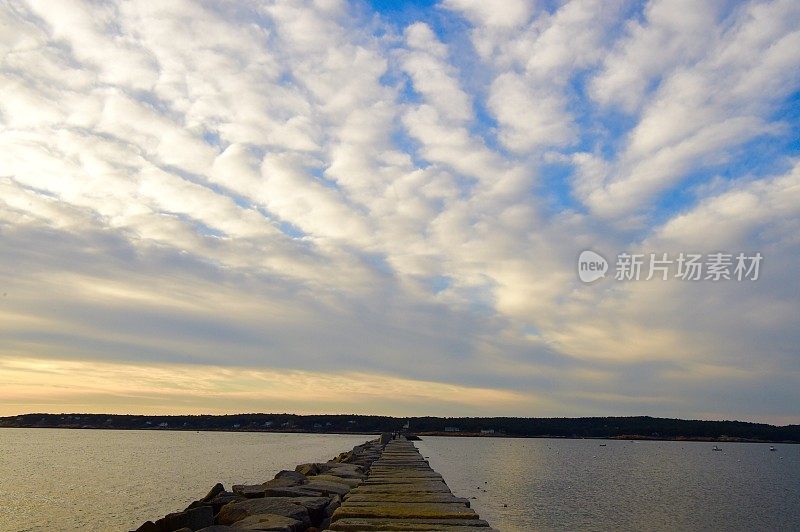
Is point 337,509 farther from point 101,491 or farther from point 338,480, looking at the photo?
point 101,491

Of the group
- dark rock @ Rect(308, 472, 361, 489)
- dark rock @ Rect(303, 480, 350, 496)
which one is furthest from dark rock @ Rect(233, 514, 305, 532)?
dark rock @ Rect(308, 472, 361, 489)

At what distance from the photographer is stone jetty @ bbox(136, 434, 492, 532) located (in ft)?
25.0

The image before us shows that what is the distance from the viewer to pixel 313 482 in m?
16.3

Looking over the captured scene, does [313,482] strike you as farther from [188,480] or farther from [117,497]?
[188,480]

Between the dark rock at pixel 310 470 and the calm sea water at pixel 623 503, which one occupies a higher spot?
the dark rock at pixel 310 470

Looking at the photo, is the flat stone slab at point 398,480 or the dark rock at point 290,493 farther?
the dark rock at point 290,493

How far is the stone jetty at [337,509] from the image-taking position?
7625 millimetres

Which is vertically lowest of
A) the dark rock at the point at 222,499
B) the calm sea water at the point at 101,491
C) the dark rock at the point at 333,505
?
the calm sea water at the point at 101,491

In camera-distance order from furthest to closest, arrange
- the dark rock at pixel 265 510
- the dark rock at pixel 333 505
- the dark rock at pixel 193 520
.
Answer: the dark rock at pixel 333 505
the dark rock at pixel 193 520
the dark rock at pixel 265 510

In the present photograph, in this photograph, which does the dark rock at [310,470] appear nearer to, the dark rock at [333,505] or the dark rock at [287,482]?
the dark rock at [287,482]

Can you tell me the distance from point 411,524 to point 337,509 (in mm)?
1252

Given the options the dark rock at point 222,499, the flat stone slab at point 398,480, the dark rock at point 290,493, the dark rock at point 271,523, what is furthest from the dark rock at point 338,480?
the dark rock at point 271,523

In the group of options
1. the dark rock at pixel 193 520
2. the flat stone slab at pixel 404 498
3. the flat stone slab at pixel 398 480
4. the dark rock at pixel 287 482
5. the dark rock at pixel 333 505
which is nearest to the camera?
the flat stone slab at pixel 404 498

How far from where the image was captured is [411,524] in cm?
742
